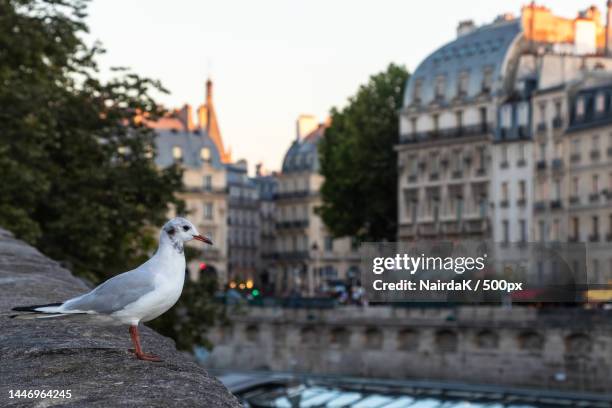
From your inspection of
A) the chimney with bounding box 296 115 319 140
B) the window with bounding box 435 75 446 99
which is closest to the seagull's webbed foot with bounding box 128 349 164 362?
the window with bounding box 435 75 446 99

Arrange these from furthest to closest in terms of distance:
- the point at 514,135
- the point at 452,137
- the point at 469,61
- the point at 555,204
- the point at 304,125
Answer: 1. the point at 304,125
2. the point at 452,137
3. the point at 469,61
4. the point at 514,135
5. the point at 555,204

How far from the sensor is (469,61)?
11356cm

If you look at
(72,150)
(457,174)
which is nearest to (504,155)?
(457,174)

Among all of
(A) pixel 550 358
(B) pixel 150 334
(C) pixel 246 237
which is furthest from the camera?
(C) pixel 246 237

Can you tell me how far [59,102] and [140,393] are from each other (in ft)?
101

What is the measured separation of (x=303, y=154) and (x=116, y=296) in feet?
497

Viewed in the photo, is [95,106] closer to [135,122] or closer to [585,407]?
[135,122]

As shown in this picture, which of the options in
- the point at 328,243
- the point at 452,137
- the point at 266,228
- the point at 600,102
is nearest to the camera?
the point at 600,102

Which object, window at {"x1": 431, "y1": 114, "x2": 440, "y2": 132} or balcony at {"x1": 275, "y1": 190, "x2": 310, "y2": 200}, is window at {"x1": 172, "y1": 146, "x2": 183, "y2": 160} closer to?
balcony at {"x1": 275, "y1": 190, "x2": 310, "y2": 200}

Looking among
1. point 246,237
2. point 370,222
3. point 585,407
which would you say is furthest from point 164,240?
point 246,237

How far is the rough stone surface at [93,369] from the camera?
8148mm

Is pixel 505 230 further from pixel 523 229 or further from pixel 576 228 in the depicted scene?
pixel 576 228

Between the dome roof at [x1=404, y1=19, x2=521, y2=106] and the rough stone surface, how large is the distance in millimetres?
100231

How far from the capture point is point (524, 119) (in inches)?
4227
